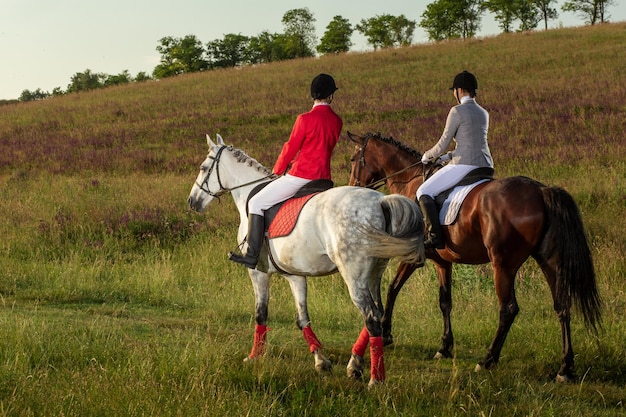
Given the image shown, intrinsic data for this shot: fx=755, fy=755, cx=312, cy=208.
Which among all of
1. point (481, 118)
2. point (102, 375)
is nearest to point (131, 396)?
point (102, 375)

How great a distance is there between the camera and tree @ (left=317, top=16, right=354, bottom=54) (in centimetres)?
9269

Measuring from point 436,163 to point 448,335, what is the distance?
6.99ft

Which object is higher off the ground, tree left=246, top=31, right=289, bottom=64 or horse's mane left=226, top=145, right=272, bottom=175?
tree left=246, top=31, right=289, bottom=64

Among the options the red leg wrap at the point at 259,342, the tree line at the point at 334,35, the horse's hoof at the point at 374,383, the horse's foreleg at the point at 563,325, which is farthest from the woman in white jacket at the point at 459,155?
the tree line at the point at 334,35

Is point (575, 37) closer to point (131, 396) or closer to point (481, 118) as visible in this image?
point (481, 118)

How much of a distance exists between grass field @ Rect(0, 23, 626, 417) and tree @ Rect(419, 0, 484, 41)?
177 feet

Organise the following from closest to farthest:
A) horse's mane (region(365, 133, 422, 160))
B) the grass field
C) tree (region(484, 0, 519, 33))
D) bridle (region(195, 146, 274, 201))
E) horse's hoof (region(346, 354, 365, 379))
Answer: the grass field, horse's hoof (region(346, 354, 365, 379)), bridle (region(195, 146, 274, 201)), horse's mane (region(365, 133, 422, 160)), tree (region(484, 0, 519, 33))

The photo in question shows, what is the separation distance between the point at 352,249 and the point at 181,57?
84.7 meters

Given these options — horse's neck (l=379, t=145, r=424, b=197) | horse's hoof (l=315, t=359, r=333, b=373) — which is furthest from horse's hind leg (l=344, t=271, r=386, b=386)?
horse's neck (l=379, t=145, r=424, b=197)

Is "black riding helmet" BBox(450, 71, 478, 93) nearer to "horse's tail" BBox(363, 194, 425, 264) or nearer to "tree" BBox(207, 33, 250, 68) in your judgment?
"horse's tail" BBox(363, 194, 425, 264)

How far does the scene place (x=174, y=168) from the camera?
949 inches

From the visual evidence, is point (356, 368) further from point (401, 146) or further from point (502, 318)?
point (401, 146)

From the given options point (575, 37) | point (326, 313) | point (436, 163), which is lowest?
point (326, 313)

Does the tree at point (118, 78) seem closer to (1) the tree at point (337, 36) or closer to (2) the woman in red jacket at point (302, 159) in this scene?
(1) the tree at point (337, 36)
